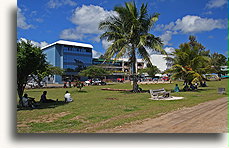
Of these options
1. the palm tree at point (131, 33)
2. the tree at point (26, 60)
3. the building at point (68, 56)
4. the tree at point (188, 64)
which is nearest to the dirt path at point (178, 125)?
the tree at point (26, 60)

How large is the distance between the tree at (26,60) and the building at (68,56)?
48.5 m

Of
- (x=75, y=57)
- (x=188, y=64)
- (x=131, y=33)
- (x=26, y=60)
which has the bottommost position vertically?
(x=26, y=60)

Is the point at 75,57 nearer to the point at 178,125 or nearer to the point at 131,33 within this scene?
the point at 131,33

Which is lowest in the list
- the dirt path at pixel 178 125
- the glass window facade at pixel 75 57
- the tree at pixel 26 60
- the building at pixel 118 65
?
the dirt path at pixel 178 125

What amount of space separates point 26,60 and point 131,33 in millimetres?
10576

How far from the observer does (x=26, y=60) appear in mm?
9211

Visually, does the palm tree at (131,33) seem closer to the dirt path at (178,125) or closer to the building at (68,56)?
the dirt path at (178,125)

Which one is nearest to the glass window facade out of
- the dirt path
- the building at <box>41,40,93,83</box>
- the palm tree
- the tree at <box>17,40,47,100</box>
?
the building at <box>41,40,93,83</box>

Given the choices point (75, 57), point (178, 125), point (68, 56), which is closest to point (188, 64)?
point (178, 125)

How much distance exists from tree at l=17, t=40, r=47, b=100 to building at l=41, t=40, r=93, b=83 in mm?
48546

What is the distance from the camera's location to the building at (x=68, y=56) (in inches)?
2376

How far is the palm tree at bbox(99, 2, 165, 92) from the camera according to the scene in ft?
59.5

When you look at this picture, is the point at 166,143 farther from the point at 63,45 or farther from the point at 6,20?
the point at 63,45

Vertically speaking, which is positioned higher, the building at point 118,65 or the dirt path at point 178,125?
the building at point 118,65
